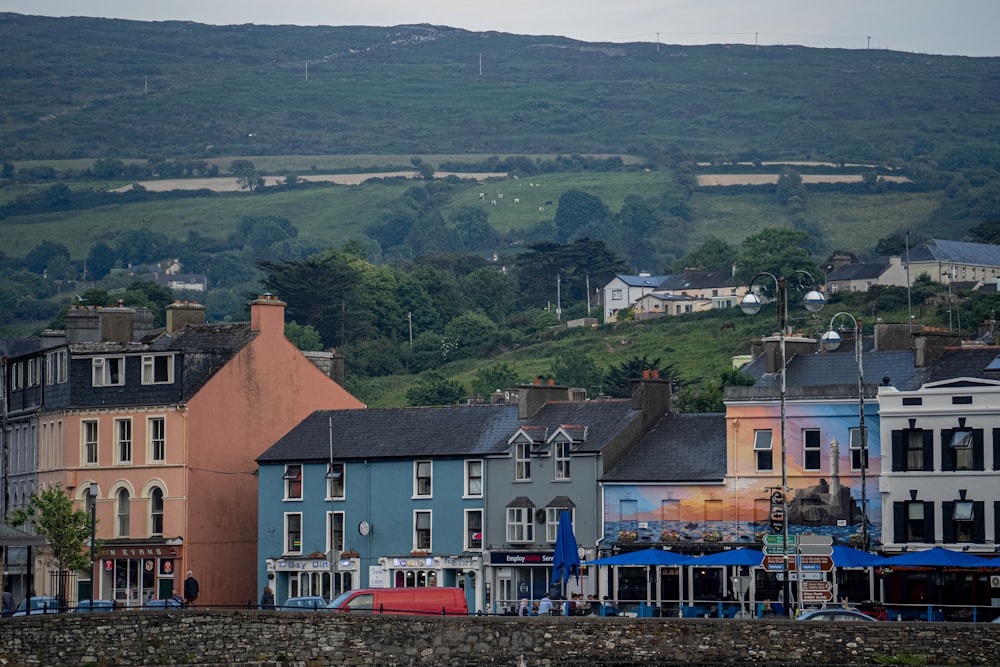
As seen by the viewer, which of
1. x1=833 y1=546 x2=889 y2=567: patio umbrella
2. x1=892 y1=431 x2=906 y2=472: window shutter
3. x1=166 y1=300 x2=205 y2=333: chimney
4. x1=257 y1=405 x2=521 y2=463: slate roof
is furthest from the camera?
x1=166 y1=300 x2=205 y2=333: chimney

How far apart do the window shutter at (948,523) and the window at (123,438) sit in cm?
3496

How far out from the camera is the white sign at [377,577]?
7669 cm

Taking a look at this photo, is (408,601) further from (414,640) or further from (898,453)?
(898,453)

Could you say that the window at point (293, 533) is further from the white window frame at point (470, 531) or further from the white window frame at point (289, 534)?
the white window frame at point (470, 531)

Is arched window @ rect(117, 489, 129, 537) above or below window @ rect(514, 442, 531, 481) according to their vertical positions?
below

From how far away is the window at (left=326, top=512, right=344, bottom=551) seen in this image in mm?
78750

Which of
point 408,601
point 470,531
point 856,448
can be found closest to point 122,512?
point 470,531

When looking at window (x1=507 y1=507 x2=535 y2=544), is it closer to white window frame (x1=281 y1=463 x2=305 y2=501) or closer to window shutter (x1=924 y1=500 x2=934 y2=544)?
white window frame (x1=281 y1=463 x2=305 y2=501)

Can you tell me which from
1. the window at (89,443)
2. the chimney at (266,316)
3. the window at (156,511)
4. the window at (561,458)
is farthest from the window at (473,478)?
the window at (89,443)

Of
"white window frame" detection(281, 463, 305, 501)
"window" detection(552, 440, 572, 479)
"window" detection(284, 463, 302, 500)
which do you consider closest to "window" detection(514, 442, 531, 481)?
"window" detection(552, 440, 572, 479)

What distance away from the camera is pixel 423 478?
77688 mm

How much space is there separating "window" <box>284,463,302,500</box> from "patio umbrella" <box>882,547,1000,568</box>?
86.9ft

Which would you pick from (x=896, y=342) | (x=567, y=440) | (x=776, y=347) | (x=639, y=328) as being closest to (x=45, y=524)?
(x=567, y=440)

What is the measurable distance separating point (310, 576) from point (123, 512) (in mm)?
9311
